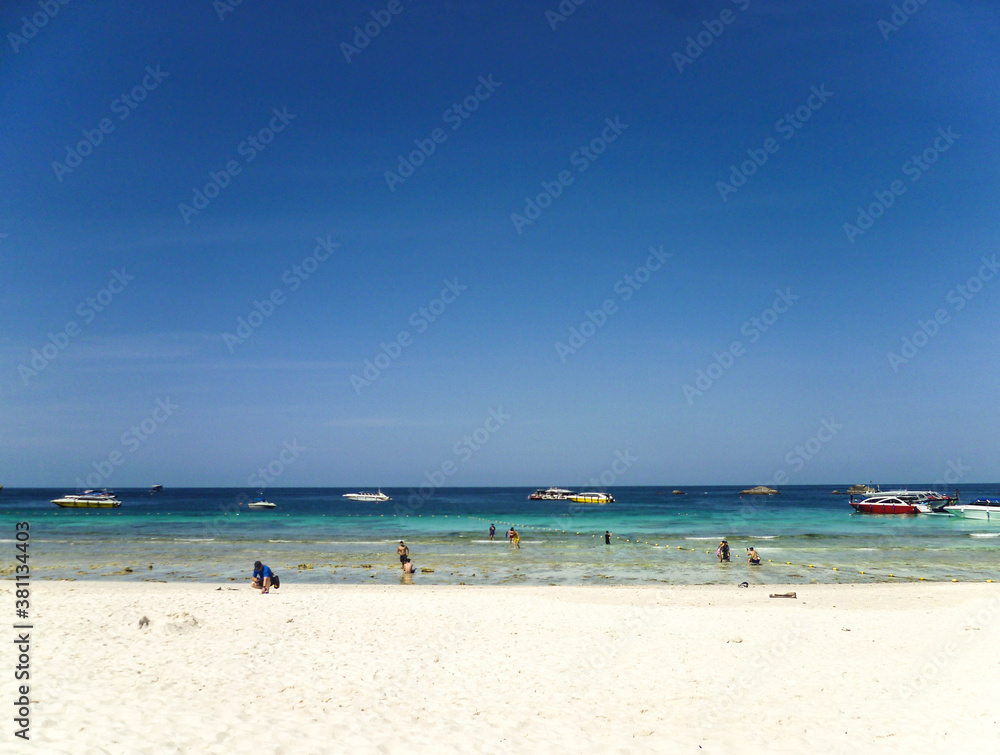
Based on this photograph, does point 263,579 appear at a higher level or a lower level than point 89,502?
higher

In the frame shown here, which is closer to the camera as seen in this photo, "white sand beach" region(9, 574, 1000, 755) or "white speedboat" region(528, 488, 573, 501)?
"white sand beach" region(9, 574, 1000, 755)

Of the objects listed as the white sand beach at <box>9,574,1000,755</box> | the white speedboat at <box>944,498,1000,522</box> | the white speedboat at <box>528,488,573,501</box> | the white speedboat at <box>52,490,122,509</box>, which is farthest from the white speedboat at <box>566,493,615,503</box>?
the white sand beach at <box>9,574,1000,755</box>

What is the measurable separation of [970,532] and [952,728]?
6172 centimetres

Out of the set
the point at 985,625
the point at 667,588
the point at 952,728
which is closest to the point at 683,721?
the point at 952,728

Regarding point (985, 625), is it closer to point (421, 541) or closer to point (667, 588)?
point (667, 588)

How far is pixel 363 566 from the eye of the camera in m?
36.0

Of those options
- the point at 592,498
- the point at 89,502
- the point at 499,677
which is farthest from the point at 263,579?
the point at 592,498

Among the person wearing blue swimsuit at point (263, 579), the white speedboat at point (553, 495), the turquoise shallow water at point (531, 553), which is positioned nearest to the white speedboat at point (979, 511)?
the turquoise shallow water at point (531, 553)

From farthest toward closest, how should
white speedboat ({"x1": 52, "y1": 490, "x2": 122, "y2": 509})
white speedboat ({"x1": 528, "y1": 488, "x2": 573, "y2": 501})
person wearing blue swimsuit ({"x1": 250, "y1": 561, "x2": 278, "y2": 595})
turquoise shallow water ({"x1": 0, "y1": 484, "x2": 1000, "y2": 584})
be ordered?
1. white speedboat ({"x1": 528, "y1": 488, "x2": 573, "y2": 501})
2. white speedboat ({"x1": 52, "y1": 490, "x2": 122, "y2": 509})
3. turquoise shallow water ({"x1": 0, "y1": 484, "x2": 1000, "y2": 584})
4. person wearing blue swimsuit ({"x1": 250, "y1": 561, "x2": 278, "y2": 595})

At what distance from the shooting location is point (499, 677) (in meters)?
13.4

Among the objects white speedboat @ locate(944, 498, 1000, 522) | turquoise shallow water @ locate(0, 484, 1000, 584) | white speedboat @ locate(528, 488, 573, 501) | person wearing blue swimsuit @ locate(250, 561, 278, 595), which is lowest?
white speedboat @ locate(528, 488, 573, 501)

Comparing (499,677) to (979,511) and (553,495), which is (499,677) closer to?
(979,511)

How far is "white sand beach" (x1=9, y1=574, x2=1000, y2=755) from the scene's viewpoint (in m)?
9.89

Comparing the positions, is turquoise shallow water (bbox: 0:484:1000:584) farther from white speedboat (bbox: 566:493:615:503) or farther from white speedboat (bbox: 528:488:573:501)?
white speedboat (bbox: 528:488:573:501)
